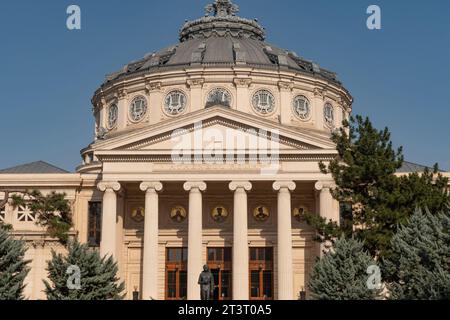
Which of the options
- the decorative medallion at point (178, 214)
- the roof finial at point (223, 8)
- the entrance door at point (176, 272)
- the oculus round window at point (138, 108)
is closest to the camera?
the entrance door at point (176, 272)

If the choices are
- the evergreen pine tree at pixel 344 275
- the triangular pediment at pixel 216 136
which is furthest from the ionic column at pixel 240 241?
the evergreen pine tree at pixel 344 275

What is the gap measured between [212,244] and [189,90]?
14063 millimetres

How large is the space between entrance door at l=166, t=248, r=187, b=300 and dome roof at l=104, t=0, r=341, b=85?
15910 mm

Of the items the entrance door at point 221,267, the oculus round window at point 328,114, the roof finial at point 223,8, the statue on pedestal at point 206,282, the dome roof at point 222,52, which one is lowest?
the statue on pedestal at point 206,282

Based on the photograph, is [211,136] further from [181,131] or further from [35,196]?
[35,196]

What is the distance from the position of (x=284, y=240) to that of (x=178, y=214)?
8.71 meters

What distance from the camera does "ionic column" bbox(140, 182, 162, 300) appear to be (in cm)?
4978

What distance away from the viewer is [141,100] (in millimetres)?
65250

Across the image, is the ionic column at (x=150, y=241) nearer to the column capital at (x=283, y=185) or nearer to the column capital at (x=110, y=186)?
the column capital at (x=110, y=186)

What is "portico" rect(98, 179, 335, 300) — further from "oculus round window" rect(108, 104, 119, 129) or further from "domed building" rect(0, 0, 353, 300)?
"oculus round window" rect(108, 104, 119, 129)

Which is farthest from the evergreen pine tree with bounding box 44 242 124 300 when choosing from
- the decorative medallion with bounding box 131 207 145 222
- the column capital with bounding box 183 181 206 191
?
the decorative medallion with bounding box 131 207 145 222

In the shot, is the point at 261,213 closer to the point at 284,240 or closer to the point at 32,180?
the point at 284,240

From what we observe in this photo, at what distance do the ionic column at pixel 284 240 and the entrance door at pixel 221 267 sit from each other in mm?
5242

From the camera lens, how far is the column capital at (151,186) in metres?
50.5
